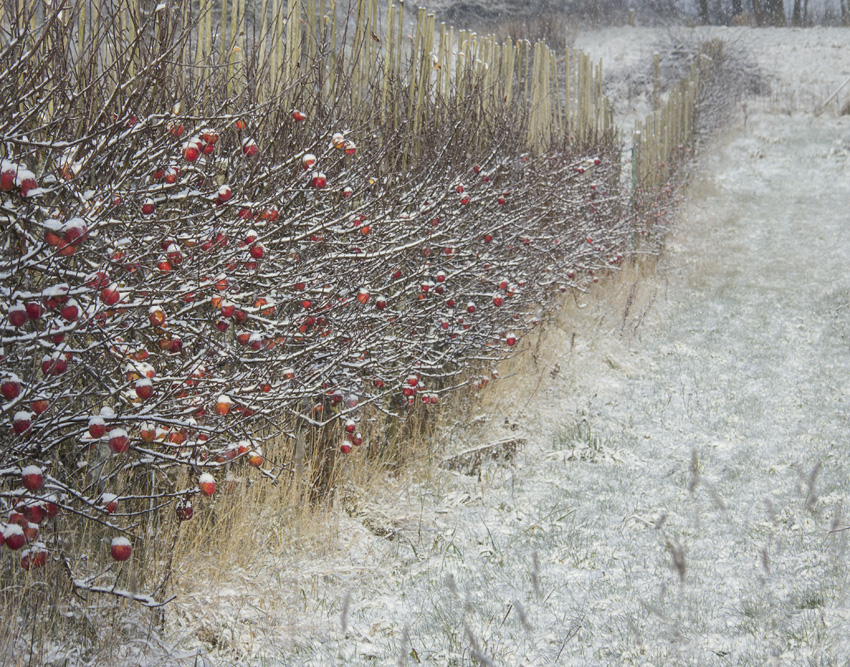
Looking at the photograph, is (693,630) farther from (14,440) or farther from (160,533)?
(14,440)

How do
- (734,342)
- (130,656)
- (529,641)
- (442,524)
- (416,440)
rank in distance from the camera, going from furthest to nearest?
(734,342), (416,440), (442,524), (529,641), (130,656)

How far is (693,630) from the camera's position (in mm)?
2545

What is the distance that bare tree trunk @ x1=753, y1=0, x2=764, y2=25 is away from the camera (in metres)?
31.8

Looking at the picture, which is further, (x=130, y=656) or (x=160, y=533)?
(x=160, y=533)

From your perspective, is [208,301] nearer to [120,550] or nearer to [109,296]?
[109,296]

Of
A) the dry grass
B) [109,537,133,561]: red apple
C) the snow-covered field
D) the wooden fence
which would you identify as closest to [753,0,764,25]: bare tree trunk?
the snow-covered field

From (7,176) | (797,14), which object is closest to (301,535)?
(7,176)

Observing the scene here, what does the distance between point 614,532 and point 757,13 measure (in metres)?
35.6

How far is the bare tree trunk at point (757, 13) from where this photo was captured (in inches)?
1250

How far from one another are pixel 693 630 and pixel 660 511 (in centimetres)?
124

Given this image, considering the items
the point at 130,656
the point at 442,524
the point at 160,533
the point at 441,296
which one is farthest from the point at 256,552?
the point at 441,296

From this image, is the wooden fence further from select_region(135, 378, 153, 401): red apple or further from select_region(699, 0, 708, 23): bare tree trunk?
select_region(699, 0, 708, 23): bare tree trunk

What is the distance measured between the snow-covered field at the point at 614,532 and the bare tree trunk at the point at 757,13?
28.6 metres

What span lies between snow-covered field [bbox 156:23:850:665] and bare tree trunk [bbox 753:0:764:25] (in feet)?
93.7
